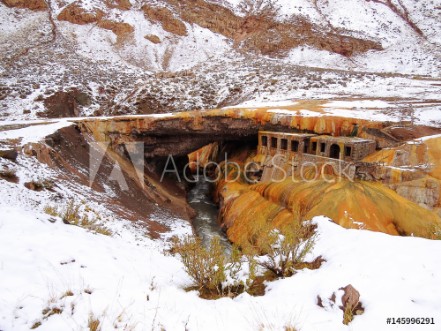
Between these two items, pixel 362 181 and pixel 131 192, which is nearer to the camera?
pixel 362 181

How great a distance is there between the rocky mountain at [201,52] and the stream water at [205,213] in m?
8.62

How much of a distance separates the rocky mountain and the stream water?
8.62m

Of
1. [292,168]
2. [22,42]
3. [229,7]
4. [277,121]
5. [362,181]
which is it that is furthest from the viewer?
[229,7]

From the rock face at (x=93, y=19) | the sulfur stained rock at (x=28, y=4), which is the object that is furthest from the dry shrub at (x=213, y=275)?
the sulfur stained rock at (x=28, y=4)

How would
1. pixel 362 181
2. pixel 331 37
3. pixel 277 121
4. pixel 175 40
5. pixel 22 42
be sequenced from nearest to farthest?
1. pixel 362 181
2. pixel 277 121
3. pixel 22 42
4. pixel 331 37
5. pixel 175 40

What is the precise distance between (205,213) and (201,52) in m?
33.3

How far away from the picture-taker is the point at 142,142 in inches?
863

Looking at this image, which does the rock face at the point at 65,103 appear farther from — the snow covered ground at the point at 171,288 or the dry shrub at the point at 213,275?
the dry shrub at the point at 213,275

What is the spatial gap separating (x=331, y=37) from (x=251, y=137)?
3203cm

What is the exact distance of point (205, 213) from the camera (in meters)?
21.0

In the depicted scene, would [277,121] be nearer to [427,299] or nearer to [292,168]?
[292,168]

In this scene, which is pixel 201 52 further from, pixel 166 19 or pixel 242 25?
pixel 242 25

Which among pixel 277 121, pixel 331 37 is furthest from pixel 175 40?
pixel 277 121

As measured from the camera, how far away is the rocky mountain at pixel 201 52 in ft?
96.3
